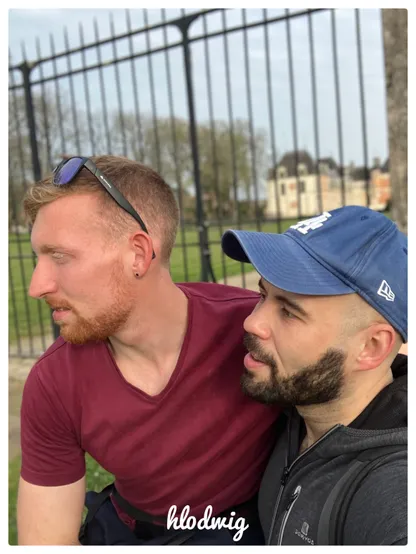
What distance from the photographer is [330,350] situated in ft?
3.85

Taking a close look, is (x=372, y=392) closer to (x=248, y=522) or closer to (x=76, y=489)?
(x=248, y=522)

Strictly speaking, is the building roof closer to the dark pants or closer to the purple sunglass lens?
the purple sunglass lens

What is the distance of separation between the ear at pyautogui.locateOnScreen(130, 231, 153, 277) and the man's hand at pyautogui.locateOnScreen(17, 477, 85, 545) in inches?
25.9

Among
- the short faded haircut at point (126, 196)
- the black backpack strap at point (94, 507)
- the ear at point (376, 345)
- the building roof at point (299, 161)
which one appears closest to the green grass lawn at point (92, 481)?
the black backpack strap at point (94, 507)

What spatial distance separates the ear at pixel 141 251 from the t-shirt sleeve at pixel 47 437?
39 cm

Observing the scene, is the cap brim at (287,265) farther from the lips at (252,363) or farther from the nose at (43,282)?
the nose at (43,282)

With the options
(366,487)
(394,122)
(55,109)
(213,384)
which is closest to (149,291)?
(213,384)

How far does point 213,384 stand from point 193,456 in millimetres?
208

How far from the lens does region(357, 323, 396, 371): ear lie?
3.90 ft

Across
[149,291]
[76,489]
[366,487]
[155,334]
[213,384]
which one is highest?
[149,291]

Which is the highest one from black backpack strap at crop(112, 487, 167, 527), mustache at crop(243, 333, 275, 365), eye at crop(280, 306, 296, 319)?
eye at crop(280, 306, 296, 319)

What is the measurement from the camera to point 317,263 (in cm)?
121

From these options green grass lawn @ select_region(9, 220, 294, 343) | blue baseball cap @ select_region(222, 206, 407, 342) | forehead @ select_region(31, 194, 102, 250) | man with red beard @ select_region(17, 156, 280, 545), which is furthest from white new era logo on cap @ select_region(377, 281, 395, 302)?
green grass lawn @ select_region(9, 220, 294, 343)

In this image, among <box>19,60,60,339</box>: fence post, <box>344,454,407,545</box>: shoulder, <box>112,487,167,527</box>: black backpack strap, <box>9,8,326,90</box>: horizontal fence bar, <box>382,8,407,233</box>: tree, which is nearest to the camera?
<box>344,454,407,545</box>: shoulder
